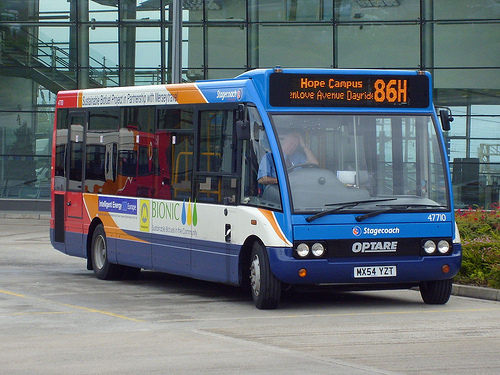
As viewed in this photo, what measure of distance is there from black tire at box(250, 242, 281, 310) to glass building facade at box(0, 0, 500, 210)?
71.3ft

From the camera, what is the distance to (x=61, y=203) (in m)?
16.5

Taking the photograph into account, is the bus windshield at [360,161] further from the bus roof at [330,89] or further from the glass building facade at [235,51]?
the glass building facade at [235,51]

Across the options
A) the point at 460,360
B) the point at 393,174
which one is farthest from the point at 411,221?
the point at 460,360

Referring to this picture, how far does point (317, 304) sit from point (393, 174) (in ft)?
5.83

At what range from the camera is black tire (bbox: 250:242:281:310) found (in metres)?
11.3

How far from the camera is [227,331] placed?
32.1 ft

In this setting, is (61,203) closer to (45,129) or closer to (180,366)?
(180,366)

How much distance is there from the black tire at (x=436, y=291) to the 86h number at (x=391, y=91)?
2108mm

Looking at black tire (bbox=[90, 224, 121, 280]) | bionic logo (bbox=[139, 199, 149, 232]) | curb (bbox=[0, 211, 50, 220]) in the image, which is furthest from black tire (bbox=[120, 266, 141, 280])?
curb (bbox=[0, 211, 50, 220])

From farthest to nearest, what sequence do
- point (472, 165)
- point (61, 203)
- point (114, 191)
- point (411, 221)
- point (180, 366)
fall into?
1. point (472, 165)
2. point (61, 203)
3. point (114, 191)
4. point (411, 221)
5. point (180, 366)

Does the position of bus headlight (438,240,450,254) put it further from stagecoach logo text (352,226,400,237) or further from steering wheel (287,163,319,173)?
steering wheel (287,163,319,173)

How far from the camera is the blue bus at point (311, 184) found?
11281 mm

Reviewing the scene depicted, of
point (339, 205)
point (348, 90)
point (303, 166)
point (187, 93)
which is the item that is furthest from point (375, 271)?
point (187, 93)

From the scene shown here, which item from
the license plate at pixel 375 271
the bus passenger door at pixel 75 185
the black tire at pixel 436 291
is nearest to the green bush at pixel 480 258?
the black tire at pixel 436 291
